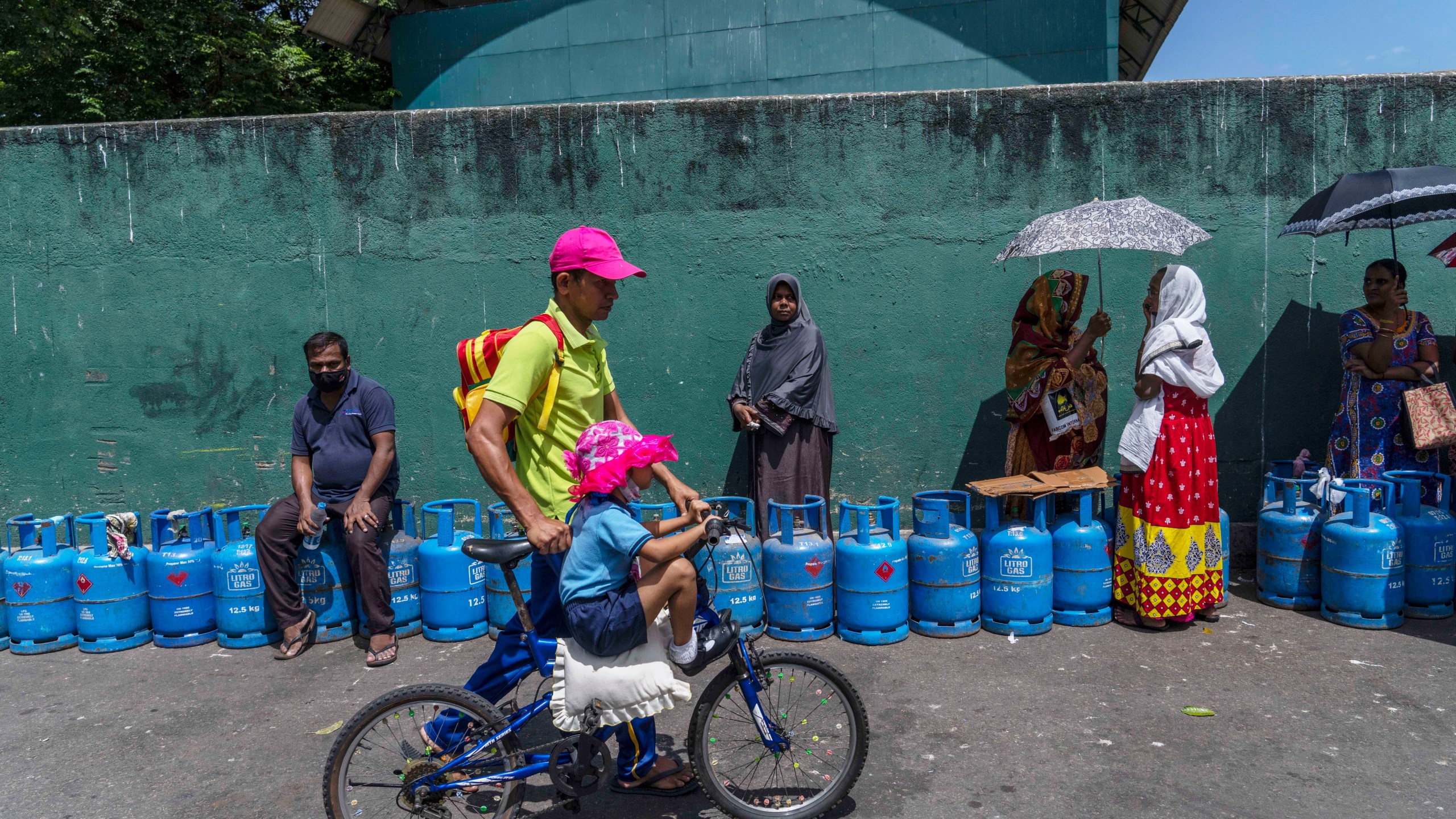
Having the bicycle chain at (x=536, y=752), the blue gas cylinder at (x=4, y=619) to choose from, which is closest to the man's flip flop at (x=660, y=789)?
the bicycle chain at (x=536, y=752)

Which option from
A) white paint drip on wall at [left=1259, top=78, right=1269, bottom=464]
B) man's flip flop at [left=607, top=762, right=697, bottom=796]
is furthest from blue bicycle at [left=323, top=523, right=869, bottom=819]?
white paint drip on wall at [left=1259, top=78, right=1269, bottom=464]

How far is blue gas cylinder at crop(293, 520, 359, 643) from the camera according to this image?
17.9 feet

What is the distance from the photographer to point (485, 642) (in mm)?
5477

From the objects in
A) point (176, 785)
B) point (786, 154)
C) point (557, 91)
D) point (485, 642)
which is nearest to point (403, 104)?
point (557, 91)

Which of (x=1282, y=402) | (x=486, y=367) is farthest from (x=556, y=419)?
(x=1282, y=402)

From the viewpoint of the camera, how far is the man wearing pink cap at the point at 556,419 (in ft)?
10.6

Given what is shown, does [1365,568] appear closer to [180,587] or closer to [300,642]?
[300,642]

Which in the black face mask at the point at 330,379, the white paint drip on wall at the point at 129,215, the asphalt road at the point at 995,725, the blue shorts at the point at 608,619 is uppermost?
the white paint drip on wall at the point at 129,215

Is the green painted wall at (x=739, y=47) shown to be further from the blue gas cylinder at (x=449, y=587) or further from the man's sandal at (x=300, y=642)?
the man's sandal at (x=300, y=642)

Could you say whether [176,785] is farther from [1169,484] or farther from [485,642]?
[1169,484]

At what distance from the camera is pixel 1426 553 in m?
5.28

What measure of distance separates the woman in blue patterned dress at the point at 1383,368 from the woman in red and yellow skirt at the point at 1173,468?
119 centimetres

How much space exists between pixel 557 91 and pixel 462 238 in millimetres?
6644

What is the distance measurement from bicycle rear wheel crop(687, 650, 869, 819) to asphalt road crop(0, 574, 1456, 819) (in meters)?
0.19
